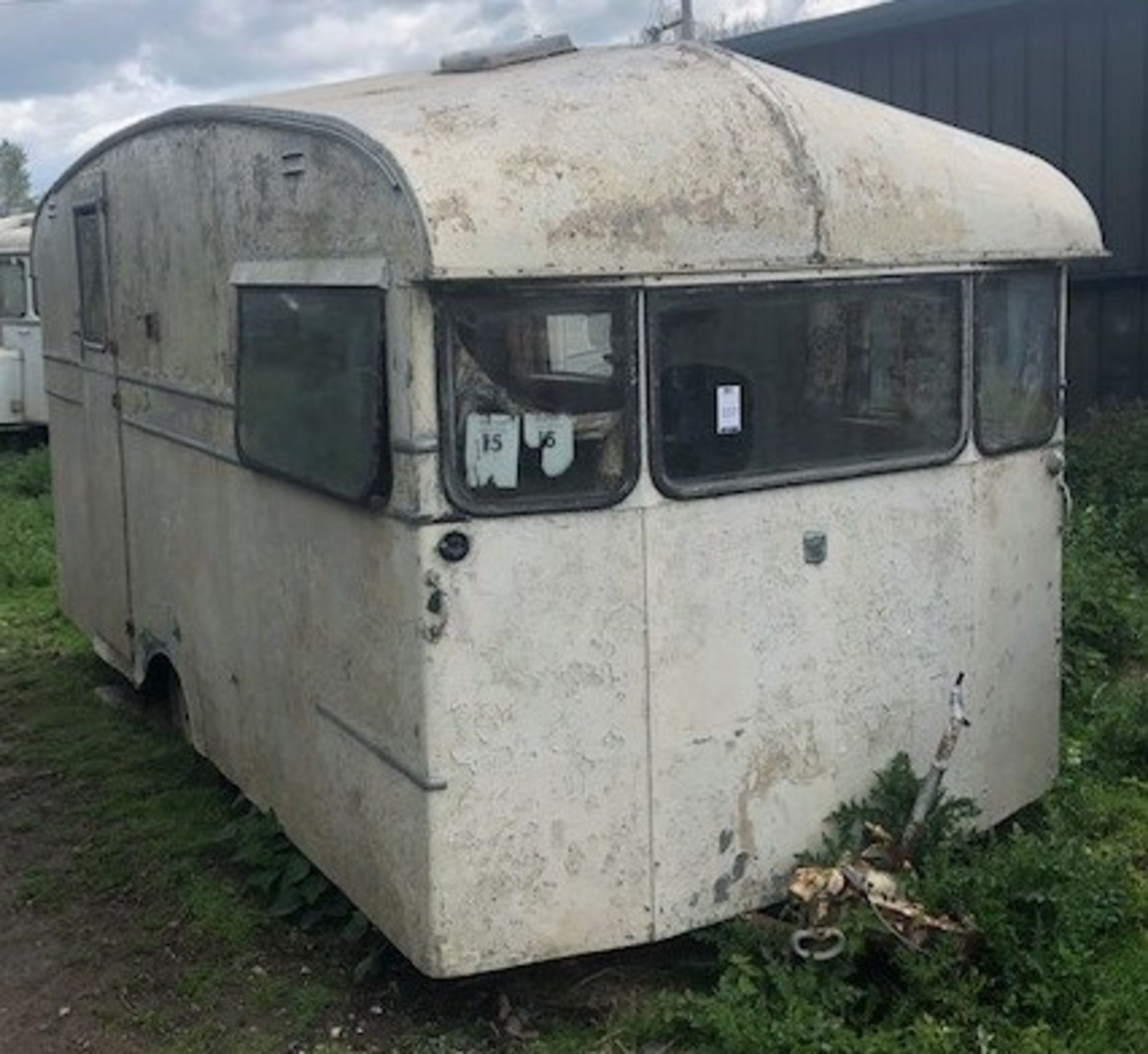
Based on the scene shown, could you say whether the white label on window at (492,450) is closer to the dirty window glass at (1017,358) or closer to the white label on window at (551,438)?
the white label on window at (551,438)

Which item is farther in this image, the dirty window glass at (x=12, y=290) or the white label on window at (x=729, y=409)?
the dirty window glass at (x=12, y=290)

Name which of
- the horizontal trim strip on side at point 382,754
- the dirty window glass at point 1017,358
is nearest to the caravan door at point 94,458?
the horizontal trim strip on side at point 382,754

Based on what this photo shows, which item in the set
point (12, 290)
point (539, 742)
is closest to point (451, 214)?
point (539, 742)

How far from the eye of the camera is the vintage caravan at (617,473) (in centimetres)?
400

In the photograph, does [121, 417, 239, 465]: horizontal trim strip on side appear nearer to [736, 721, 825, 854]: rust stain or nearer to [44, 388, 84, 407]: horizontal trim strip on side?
[44, 388, 84, 407]: horizontal trim strip on side

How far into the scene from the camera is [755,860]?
4.47 metres

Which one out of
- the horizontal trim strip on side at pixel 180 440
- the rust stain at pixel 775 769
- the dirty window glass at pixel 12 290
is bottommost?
the rust stain at pixel 775 769

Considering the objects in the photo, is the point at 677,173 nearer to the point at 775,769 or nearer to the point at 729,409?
the point at 729,409

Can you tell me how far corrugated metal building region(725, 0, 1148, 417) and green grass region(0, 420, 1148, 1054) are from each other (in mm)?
5222

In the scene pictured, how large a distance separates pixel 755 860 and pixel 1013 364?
1698 mm

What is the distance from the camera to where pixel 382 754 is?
13.9 feet

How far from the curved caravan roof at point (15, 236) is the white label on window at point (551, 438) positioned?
1289cm

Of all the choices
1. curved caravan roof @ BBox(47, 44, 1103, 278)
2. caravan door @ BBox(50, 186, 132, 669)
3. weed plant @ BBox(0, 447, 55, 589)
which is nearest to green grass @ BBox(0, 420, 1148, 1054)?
caravan door @ BBox(50, 186, 132, 669)

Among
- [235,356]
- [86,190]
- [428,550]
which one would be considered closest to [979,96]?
[86,190]
